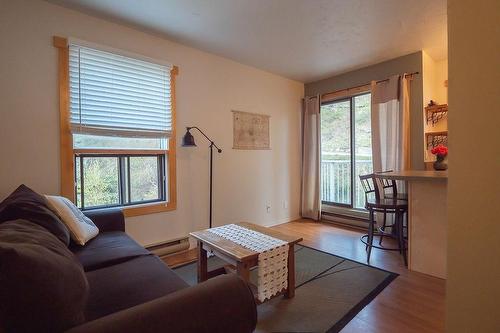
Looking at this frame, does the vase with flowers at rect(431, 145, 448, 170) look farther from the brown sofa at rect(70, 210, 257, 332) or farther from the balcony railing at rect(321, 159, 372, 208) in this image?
the brown sofa at rect(70, 210, 257, 332)

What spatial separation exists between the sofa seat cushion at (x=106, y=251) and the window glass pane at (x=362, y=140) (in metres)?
3.16

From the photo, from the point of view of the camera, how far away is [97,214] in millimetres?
2105

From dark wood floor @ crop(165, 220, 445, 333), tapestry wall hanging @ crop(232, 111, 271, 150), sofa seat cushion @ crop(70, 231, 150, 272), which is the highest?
tapestry wall hanging @ crop(232, 111, 271, 150)

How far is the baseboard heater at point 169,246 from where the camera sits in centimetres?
262

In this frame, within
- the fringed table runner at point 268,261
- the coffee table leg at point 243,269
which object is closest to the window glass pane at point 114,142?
the fringed table runner at point 268,261

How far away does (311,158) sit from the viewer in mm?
4121

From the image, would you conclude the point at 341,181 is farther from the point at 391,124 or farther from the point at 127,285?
the point at 127,285

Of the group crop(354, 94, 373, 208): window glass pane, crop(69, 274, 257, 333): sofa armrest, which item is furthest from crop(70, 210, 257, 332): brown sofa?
crop(354, 94, 373, 208): window glass pane

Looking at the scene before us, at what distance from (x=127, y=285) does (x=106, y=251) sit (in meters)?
0.52

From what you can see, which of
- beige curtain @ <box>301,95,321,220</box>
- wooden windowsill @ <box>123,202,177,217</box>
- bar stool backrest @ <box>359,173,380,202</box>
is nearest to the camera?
wooden windowsill @ <box>123,202,177,217</box>

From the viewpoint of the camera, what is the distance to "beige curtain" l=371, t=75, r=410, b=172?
314 cm

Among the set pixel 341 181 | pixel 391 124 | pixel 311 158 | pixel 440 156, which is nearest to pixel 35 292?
pixel 440 156

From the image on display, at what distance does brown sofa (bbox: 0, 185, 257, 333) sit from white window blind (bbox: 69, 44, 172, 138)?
109cm

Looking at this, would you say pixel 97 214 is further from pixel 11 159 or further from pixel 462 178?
pixel 462 178
